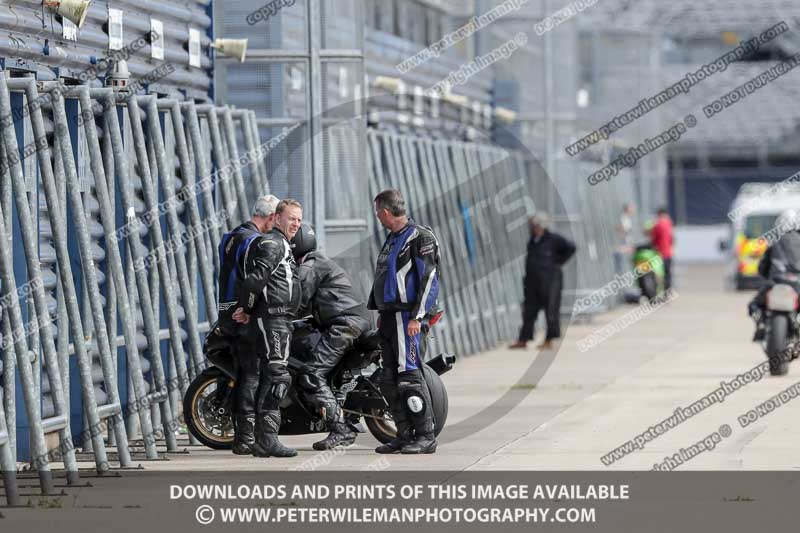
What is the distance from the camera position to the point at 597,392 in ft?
58.0

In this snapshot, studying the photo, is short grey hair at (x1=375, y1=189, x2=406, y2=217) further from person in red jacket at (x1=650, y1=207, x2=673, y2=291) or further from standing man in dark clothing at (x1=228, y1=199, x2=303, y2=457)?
person in red jacket at (x1=650, y1=207, x2=673, y2=291)

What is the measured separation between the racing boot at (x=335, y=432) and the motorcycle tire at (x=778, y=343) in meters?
6.91

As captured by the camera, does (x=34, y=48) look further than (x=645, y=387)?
No

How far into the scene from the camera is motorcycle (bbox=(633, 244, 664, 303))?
1404 inches

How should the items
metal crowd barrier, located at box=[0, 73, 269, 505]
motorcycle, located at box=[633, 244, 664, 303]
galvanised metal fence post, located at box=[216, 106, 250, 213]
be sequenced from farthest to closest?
1. motorcycle, located at box=[633, 244, 664, 303]
2. galvanised metal fence post, located at box=[216, 106, 250, 213]
3. metal crowd barrier, located at box=[0, 73, 269, 505]

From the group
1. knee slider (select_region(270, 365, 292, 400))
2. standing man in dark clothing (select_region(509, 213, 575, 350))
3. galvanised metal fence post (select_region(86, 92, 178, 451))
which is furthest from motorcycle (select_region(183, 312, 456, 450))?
standing man in dark clothing (select_region(509, 213, 575, 350))

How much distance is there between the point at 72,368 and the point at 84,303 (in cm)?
61

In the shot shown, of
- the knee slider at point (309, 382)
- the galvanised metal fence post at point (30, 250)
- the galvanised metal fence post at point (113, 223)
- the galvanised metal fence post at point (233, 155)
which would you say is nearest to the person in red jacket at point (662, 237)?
the galvanised metal fence post at point (233, 155)

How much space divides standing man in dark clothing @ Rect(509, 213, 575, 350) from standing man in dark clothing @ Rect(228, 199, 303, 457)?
37.6ft

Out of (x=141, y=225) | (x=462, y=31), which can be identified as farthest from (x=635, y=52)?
(x=141, y=225)

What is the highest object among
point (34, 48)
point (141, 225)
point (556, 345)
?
point (34, 48)

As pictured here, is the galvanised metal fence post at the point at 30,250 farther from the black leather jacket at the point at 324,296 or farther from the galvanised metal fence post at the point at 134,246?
the black leather jacket at the point at 324,296

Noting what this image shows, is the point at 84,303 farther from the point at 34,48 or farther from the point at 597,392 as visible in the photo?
the point at 597,392

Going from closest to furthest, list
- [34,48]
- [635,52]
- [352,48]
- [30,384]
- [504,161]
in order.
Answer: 1. [30,384]
2. [34,48]
3. [352,48]
4. [504,161]
5. [635,52]
